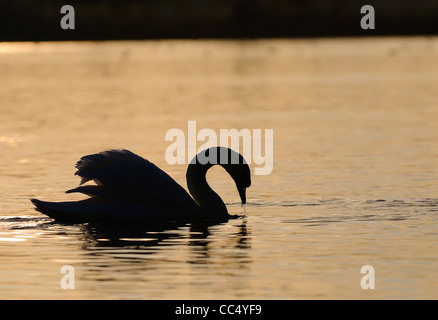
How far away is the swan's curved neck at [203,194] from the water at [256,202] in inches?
13.4

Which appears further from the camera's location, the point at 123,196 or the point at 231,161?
the point at 231,161

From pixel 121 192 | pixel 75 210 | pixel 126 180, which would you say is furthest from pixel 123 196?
pixel 75 210

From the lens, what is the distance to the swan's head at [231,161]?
66.9 ft

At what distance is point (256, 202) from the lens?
2172cm

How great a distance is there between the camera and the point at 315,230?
18.7 metres

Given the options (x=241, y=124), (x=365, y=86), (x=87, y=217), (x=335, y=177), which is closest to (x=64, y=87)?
(x=365, y=86)

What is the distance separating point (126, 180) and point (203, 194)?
1455mm

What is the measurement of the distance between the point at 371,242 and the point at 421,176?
705 centimetres

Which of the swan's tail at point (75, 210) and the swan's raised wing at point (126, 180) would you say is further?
the swan's raised wing at point (126, 180)

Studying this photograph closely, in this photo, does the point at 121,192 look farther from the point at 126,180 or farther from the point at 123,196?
the point at 126,180

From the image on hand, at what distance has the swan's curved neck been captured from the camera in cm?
2011

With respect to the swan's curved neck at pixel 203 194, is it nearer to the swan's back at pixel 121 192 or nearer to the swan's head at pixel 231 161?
the swan's head at pixel 231 161

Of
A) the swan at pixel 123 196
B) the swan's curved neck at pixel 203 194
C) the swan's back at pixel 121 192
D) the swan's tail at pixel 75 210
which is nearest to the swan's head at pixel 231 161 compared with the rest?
the swan's curved neck at pixel 203 194

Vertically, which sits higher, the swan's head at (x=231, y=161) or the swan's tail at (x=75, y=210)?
the swan's head at (x=231, y=161)
